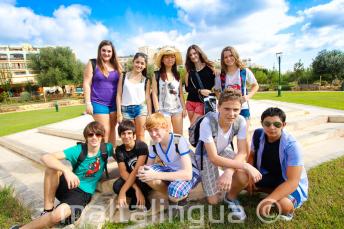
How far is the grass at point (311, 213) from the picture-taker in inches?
104

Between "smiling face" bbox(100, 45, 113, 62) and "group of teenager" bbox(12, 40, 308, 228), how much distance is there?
0.6 inches

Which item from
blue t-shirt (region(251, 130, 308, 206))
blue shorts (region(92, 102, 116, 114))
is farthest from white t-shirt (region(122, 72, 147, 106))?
blue t-shirt (region(251, 130, 308, 206))

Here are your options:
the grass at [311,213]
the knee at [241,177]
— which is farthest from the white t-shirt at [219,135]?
the grass at [311,213]

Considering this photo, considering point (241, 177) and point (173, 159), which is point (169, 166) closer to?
point (173, 159)

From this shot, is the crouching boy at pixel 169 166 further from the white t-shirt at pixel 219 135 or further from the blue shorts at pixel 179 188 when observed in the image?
the white t-shirt at pixel 219 135

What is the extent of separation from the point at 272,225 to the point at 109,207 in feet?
6.27

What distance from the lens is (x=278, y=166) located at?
2.99 m

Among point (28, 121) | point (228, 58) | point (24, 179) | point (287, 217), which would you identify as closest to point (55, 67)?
point (28, 121)

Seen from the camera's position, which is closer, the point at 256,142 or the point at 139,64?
the point at 256,142

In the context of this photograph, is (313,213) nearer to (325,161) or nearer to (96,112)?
(325,161)

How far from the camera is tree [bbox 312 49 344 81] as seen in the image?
1403 inches

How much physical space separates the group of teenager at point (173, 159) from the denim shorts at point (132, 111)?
0.05 ft

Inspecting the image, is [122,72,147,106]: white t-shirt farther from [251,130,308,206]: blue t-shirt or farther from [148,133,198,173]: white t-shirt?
[251,130,308,206]: blue t-shirt

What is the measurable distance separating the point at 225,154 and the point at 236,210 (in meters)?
0.67
